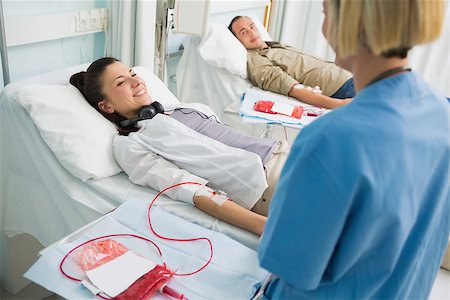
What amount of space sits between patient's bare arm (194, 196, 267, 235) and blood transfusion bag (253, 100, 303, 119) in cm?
111

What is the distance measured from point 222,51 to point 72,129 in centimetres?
149

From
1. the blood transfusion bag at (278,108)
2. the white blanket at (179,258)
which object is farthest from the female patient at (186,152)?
the blood transfusion bag at (278,108)

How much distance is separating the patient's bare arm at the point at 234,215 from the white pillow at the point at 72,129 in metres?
0.45

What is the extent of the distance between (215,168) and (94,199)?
0.47 m

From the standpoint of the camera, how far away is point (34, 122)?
1.63 m

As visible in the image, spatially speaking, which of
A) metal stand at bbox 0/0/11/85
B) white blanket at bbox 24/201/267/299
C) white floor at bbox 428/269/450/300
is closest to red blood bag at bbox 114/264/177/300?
white blanket at bbox 24/201/267/299

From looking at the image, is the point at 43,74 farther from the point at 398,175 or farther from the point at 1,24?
the point at 398,175

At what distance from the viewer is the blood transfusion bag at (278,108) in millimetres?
2420

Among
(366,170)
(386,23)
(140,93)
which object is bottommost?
(140,93)

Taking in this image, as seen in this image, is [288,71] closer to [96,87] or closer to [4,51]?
[96,87]

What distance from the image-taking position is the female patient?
4.82 ft

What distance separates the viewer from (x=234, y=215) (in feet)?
4.54

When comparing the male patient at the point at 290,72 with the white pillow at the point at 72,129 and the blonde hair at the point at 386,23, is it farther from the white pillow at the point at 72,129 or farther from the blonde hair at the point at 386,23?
the blonde hair at the point at 386,23

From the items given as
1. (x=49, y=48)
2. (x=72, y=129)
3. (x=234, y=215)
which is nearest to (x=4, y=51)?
(x=49, y=48)
